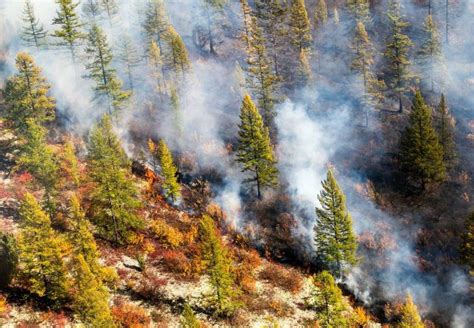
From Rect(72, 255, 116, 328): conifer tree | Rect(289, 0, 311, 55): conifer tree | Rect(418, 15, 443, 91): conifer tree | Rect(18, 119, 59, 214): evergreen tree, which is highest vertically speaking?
Rect(289, 0, 311, 55): conifer tree

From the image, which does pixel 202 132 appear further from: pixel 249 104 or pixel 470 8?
pixel 470 8

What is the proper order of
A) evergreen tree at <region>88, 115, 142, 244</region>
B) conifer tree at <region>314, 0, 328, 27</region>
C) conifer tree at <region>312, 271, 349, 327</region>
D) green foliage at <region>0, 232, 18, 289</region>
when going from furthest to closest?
conifer tree at <region>314, 0, 328, 27</region>, evergreen tree at <region>88, 115, 142, 244</region>, green foliage at <region>0, 232, 18, 289</region>, conifer tree at <region>312, 271, 349, 327</region>

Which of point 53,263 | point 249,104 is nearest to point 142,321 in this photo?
point 53,263

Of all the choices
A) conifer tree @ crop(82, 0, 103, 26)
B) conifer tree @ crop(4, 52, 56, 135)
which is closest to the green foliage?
conifer tree @ crop(4, 52, 56, 135)

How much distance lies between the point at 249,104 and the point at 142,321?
21391 millimetres

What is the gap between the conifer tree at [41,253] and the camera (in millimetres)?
28750

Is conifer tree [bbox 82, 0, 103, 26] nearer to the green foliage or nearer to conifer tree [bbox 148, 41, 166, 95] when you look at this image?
conifer tree [bbox 148, 41, 166, 95]

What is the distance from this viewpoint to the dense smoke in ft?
123

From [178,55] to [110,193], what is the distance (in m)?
30.9

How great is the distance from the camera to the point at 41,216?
28.9 m

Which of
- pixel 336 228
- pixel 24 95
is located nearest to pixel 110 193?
pixel 24 95

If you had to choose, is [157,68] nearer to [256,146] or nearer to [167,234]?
[256,146]

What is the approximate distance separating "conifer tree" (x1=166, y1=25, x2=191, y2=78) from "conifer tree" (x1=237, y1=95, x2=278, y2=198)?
22.1 meters

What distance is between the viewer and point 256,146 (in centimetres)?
4378
